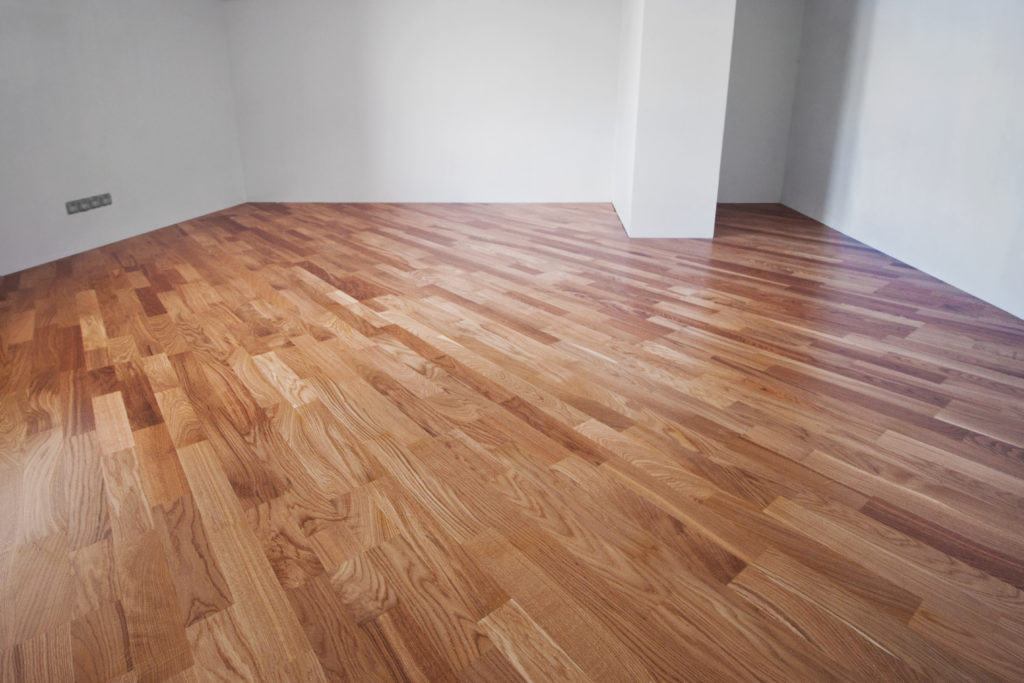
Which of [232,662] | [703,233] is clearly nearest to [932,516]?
[232,662]

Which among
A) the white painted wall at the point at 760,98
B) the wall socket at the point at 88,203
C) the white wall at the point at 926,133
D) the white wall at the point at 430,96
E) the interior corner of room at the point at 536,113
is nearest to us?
the white wall at the point at 926,133

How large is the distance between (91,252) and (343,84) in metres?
2.61

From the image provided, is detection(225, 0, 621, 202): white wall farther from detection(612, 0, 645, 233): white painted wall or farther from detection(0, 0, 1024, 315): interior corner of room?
detection(612, 0, 645, 233): white painted wall

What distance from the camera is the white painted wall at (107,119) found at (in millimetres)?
3645

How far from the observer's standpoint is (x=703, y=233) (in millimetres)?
4102

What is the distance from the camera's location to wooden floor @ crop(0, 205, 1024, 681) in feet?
3.50

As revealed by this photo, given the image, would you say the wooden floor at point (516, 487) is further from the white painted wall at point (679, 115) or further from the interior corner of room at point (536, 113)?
the white painted wall at point (679, 115)

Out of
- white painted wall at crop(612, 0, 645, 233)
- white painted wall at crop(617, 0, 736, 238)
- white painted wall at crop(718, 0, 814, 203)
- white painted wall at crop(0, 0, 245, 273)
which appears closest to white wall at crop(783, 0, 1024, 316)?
white painted wall at crop(718, 0, 814, 203)

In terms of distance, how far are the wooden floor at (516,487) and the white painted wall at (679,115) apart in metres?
1.24

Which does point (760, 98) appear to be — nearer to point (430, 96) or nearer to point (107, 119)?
point (430, 96)

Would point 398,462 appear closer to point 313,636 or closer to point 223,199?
point 313,636

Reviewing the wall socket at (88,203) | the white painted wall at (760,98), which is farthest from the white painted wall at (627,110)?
the wall socket at (88,203)

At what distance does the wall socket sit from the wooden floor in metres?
1.36

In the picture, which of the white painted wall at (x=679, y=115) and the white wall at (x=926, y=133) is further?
the white painted wall at (x=679, y=115)
